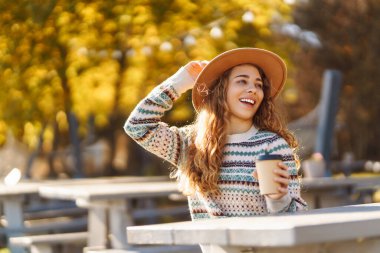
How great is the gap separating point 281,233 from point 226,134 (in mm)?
1109

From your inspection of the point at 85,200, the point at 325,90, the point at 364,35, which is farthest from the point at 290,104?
the point at 85,200

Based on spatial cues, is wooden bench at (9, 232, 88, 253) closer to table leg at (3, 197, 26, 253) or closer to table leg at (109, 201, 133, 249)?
table leg at (3, 197, 26, 253)

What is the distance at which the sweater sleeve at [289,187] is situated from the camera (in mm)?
3654

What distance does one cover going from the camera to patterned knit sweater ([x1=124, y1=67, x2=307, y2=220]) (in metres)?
3.77

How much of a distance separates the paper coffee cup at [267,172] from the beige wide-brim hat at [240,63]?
672 mm

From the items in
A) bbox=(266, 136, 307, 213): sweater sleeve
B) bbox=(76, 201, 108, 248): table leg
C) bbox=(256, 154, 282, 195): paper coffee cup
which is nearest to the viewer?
bbox=(256, 154, 282, 195): paper coffee cup

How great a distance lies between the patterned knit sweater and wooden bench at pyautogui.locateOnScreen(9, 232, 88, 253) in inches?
165

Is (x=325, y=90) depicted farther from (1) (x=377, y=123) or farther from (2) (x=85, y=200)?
(1) (x=377, y=123)

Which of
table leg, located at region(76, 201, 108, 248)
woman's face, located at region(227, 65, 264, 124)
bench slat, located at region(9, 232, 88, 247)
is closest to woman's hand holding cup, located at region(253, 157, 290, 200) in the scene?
woman's face, located at region(227, 65, 264, 124)

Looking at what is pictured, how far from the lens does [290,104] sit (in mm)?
38438

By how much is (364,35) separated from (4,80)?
75.2ft

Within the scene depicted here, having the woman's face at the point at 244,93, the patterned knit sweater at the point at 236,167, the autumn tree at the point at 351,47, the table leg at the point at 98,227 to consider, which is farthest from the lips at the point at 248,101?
the autumn tree at the point at 351,47

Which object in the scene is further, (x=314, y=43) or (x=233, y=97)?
(x=314, y=43)

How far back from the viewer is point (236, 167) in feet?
12.6
